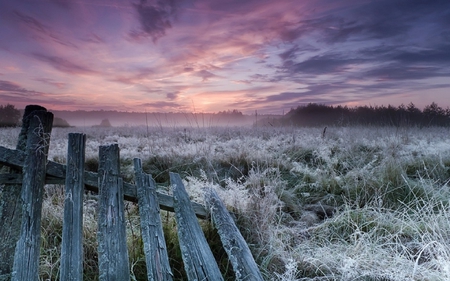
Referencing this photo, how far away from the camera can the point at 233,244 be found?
2256mm

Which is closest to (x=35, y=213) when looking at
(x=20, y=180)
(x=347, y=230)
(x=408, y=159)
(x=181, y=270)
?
(x=20, y=180)

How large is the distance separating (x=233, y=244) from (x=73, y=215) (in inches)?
47.5

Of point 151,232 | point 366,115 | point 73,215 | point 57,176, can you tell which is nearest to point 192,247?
point 151,232

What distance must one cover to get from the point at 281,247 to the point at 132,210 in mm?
1906

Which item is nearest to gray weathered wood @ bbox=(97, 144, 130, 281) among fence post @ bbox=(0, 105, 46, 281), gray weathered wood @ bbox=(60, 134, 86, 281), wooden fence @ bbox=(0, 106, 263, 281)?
wooden fence @ bbox=(0, 106, 263, 281)

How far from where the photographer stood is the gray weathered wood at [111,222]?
1979 millimetres

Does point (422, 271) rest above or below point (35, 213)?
below

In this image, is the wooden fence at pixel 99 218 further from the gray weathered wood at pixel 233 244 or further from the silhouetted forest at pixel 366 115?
the silhouetted forest at pixel 366 115

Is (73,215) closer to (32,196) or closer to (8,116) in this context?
(32,196)

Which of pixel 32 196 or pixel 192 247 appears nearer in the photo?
pixel 192 247

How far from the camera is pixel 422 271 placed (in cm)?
240

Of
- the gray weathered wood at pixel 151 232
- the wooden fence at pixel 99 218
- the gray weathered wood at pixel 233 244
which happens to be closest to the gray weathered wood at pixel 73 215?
the wooden fence at pixel 99 218

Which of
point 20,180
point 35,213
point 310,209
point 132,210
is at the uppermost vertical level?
point 20,180

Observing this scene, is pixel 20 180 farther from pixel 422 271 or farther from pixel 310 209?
pixel 310 209
